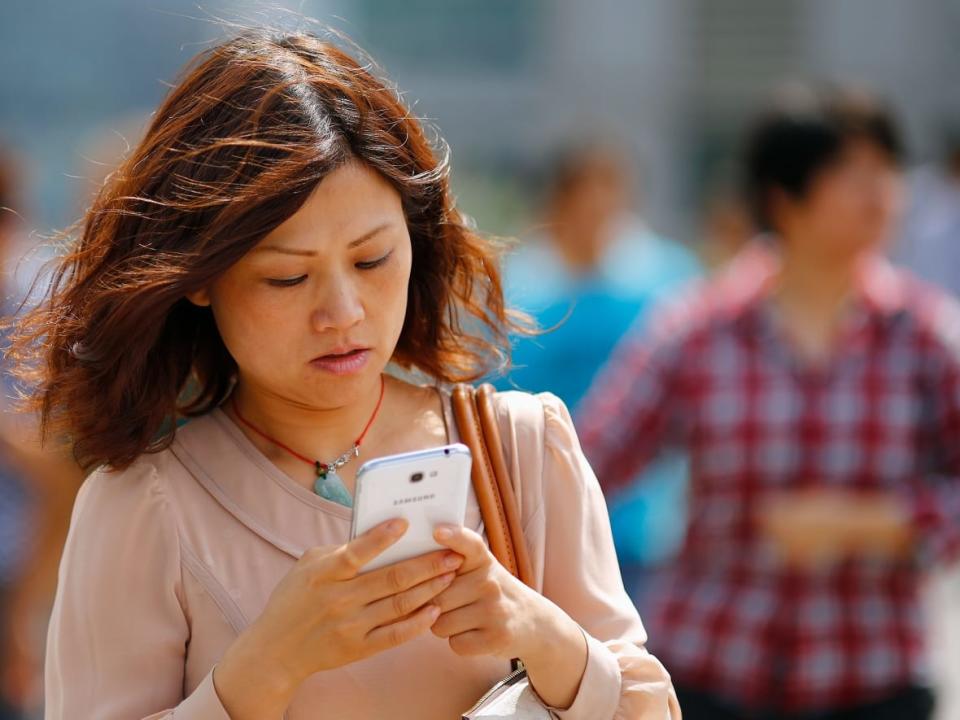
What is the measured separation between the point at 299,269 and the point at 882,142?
7.86 feet

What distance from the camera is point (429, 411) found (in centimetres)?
201

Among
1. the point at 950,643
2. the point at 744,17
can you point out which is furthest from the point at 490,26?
the point at 950,643

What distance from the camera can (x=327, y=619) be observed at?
165 cm

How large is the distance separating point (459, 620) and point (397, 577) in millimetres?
109

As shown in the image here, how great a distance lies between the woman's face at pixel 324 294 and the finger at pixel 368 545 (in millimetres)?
272

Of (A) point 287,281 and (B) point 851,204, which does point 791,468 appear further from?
(A) point 287,281

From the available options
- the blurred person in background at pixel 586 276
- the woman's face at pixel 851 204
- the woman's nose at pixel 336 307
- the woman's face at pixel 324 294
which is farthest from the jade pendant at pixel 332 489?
the blurred person in background at pixel 586 276

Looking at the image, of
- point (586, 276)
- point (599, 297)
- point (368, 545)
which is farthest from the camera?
point (586, 276)

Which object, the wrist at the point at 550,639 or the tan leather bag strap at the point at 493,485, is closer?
the wrist at the point at 550,639

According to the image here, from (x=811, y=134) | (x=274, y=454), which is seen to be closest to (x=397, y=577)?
(x=274, y=454)

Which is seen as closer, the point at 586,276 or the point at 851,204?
the point at 851,204

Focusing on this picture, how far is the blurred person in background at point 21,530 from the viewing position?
418 cm

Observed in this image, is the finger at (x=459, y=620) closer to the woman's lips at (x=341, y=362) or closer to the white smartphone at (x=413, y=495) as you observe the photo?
the white smartphone at (x=413, y=495)

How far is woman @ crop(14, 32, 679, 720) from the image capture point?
1.70 meters
